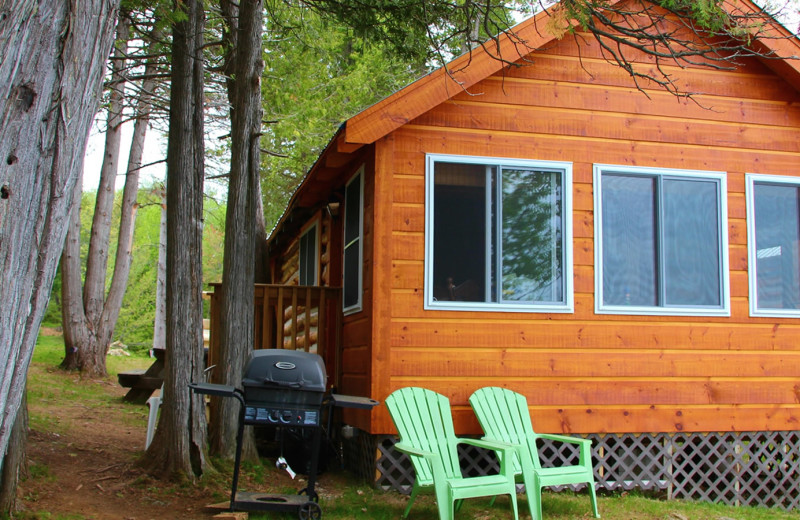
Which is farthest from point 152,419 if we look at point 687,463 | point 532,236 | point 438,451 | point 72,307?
point 72,307

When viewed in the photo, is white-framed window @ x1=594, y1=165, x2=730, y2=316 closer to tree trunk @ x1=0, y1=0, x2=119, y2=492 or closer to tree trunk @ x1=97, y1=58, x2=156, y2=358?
tree trunk @ x1=0, y1=0, x2=119, y2=492

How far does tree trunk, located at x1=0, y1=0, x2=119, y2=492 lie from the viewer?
2.60m

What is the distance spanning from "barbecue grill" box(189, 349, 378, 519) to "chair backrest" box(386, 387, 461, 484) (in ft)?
2.68

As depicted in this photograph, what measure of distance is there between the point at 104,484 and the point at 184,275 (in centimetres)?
165

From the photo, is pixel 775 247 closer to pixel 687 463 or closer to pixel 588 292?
pixel 588 292

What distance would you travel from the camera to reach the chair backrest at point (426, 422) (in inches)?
220

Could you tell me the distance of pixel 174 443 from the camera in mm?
5621

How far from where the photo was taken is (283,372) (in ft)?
16.0

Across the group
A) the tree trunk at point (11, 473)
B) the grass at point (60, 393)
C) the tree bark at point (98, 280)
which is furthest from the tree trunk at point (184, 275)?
the tree bark at point (98, 280)

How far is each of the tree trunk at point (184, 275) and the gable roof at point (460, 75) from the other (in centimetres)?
122

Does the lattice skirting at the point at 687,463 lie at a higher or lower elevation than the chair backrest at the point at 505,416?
lower

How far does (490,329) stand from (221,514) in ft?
8.55

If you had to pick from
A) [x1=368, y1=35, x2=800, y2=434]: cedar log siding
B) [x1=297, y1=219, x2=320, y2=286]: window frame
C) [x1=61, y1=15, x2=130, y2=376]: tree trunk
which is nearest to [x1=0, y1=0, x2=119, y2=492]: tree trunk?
[x1=368, y1=35, x2=800, y2=434]: cedar log siding

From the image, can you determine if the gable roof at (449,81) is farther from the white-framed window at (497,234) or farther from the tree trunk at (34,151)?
the tree trunk at (34,151)
